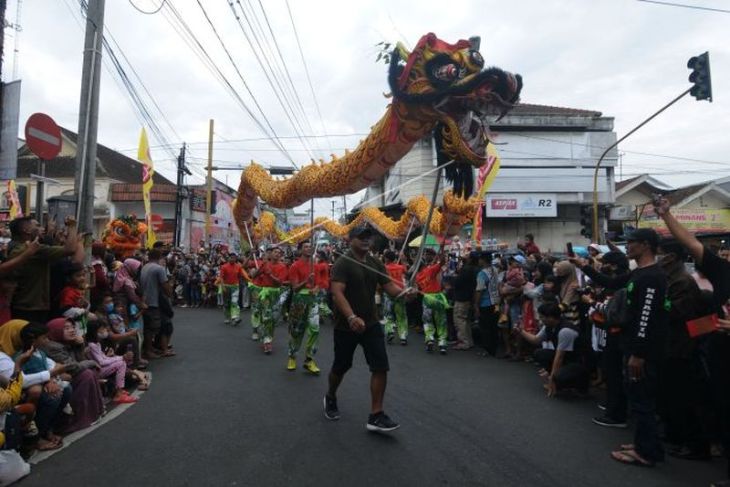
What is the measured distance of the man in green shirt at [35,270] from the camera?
4.61 metres

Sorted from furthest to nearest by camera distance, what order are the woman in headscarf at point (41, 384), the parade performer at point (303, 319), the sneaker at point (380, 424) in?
the parade performer at point (303, 319)
the sneaker at point (380, 424)
the woman in headscarf at point (41, 384)

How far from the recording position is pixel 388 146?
5145 mm

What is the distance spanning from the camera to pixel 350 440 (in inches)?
157

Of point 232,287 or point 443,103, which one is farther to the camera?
point 232,287

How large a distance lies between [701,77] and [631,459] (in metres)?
7.12

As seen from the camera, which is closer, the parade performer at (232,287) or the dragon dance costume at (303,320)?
the dragon dance costume at (303,320)

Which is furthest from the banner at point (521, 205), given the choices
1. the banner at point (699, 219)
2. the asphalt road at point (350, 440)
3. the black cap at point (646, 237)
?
the black cap at point (646, 237)

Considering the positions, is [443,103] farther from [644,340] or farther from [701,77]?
[701,77]

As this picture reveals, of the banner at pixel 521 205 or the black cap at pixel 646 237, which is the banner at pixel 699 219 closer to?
the banner at pixel 521 205

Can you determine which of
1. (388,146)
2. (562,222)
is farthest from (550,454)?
(562,222)

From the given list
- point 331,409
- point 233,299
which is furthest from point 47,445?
point 233,299

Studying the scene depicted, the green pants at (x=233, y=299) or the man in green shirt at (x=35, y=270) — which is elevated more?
the man in green shirt at (x=35, y=270)

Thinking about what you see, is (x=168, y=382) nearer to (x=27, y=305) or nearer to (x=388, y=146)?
(x=27, y=305)

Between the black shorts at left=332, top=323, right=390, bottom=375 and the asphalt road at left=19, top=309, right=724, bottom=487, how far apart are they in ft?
1.80
